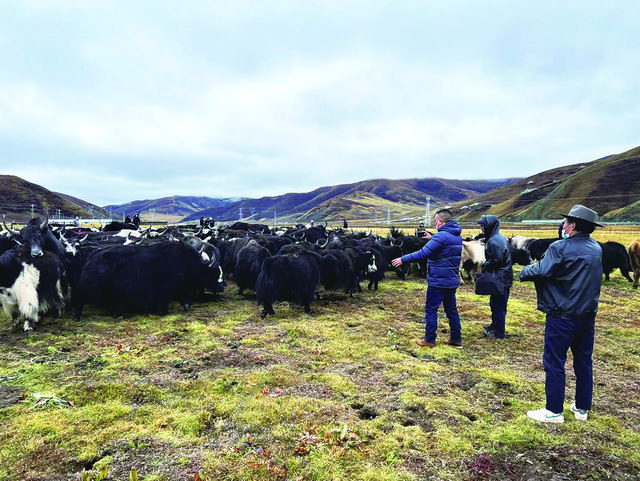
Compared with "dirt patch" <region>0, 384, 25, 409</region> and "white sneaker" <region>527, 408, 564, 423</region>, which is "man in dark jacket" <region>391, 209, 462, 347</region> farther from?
"dirt patch" <region>0, 384, 25, 409</region>

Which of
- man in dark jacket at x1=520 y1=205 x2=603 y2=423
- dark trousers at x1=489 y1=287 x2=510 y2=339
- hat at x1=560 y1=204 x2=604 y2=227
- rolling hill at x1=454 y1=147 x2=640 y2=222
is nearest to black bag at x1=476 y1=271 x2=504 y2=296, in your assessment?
dark trousers at x1=489 y1=287 x2=510 y2=339

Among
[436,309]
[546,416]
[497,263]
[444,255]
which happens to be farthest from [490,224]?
[546,416]

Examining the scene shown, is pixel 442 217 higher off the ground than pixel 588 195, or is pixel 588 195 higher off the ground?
pixel 588 195

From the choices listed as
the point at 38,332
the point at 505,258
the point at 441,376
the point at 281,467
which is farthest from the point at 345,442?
the point at 38,332

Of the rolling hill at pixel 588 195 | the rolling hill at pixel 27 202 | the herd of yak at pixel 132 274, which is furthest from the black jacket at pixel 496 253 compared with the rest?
the rolling hill at pixel 27 202

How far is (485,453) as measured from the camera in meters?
3.71

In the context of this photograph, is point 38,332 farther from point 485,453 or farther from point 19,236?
point 485,453

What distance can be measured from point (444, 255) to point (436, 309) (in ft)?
3.69

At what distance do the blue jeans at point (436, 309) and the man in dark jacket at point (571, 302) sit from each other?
2543 millimetres

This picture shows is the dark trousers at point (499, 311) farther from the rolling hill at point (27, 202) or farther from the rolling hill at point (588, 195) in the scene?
the rolling hill at point (27, 202)

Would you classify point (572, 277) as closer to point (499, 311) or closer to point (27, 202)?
point (499, 311)

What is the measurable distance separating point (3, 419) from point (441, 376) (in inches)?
238

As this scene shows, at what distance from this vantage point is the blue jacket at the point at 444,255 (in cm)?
670

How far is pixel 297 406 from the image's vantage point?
4598 millimetres
